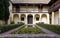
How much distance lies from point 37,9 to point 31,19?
3.37 metres

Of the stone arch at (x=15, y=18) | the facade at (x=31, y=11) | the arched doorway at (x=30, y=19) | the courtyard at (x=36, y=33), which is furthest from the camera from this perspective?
the arched doorway at (x=30, y=19)

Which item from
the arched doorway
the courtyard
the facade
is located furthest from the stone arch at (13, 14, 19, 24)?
the courtyard

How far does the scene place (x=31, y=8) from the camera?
4159cm

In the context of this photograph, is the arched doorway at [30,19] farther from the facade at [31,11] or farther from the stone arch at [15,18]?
the stone arch at [15,18]

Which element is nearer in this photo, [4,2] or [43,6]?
[4,2]

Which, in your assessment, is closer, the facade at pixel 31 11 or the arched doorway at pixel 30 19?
the facade at pixel 31 11

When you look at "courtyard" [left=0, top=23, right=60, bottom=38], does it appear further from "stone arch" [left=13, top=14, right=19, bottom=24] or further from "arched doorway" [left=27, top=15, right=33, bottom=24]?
"arched doorway" [left=27, top=15, right=33, bottom=24]

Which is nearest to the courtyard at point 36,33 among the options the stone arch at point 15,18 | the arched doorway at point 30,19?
the stone arch at point 15,18

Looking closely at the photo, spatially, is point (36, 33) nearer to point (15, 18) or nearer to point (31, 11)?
point (31, 11)

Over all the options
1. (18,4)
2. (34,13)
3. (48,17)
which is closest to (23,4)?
(18,4)

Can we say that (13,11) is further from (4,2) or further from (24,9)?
(4,2)

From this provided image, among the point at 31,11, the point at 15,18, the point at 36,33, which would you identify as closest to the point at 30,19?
the point at 31,11

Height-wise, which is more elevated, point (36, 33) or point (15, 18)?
point (36, 33)

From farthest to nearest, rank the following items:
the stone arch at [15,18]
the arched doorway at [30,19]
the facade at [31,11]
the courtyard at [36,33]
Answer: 1. the arched doorway at [30,19]
2. the stone arch at [15,18]
3. the facade at [31,11]
4. the courtyard at [36,33]
